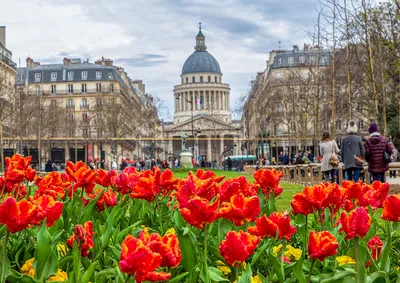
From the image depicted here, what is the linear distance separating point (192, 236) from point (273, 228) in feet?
1.17

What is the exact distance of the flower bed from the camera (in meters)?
2.20

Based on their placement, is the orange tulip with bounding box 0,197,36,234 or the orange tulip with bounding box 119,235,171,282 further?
the orange tulip with bounding box 0,197,36,234

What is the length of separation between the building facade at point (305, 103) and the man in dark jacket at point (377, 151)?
576 cm

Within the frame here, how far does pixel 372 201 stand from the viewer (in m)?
3.49

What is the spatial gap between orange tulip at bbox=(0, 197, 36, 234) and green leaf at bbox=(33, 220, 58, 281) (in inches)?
5.4

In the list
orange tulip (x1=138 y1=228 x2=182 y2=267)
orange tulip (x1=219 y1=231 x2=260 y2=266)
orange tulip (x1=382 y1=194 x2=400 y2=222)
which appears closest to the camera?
orange tulip (x1=138 y1=228 x2=182 y2=267)

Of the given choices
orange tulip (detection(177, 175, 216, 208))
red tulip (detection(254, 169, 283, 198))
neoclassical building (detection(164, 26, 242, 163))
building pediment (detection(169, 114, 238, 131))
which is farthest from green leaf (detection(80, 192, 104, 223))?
neoclassical building (detection(164, 26, 242, 163))

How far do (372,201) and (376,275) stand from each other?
1110mm

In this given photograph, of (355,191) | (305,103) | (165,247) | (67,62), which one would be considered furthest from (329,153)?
(67,62)

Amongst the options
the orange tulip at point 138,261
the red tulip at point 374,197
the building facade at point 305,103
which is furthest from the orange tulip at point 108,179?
the building facade at point 305,103

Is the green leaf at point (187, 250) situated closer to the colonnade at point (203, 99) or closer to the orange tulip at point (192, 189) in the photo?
the orange tulip at point (192, 189)

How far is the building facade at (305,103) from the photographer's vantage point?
22297mm

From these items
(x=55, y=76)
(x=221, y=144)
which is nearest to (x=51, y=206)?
(x=55, y=76)

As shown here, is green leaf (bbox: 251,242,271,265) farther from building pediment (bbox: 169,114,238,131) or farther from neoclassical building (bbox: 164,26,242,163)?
neoclassical building (bbox: 164,26,242,163)
